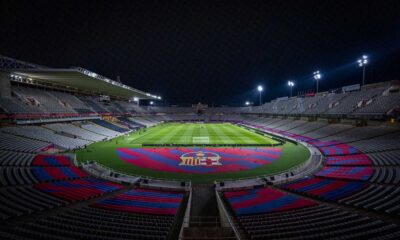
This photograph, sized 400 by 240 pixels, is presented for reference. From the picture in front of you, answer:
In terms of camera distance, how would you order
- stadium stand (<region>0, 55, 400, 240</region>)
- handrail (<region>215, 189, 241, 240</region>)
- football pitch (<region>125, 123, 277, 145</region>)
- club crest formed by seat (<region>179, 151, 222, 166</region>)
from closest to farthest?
1. stadium stand (<region>0, 55, 400, 240</region>)
2. handrail (<region>215, 189, 241, 240</region>)
3. club crest formed by seat (<region>179, 151, 222, 166</region>)
4. football pitch (<region>125, 123, 277, 145</region>)

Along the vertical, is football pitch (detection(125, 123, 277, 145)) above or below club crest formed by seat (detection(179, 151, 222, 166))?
above

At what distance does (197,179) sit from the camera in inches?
806

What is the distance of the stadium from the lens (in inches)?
390

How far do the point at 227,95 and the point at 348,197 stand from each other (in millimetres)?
107931

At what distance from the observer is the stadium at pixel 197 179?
9.91 metres

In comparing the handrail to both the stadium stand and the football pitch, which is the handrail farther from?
the football pitch

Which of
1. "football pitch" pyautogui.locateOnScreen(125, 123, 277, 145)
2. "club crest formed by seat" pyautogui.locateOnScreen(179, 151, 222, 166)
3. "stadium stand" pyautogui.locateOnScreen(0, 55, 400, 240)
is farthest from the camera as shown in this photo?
"football pitch" pyautogui.locateOnScreen(125, 123, 277, 145)

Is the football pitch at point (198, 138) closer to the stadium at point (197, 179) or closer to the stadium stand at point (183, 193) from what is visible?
the stadium at point (197, 179)

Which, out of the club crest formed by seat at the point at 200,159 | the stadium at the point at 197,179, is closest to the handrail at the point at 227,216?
the stadium at the point at 197,179

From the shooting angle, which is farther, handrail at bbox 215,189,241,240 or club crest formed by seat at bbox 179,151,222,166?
club crest formed by seat at bbox 179,151,222,166

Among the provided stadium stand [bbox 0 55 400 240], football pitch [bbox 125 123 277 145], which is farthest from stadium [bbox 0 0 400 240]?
football pitch [bbox 125 123 277 145]

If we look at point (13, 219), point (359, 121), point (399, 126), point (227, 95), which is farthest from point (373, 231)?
point (227, 95)

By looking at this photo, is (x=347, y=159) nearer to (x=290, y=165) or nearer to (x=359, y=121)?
(x=290, y=165)

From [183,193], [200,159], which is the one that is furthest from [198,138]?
[183,193]
